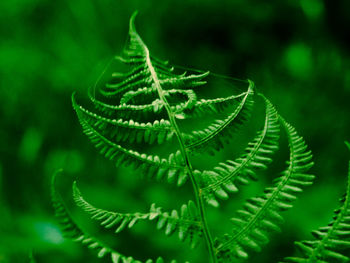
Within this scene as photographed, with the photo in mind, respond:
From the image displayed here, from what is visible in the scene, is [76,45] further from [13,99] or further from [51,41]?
[13,99]

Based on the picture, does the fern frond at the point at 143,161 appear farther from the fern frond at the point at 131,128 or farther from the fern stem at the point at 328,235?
the fern stem at the point at 328,235

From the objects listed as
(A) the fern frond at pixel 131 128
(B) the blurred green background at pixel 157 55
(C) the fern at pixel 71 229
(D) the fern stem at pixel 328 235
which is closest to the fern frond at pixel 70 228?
(C) the fern at pixel 71 229

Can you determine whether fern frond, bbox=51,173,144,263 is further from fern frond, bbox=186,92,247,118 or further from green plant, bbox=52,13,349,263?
fern frond, bbox=186,92,247,118

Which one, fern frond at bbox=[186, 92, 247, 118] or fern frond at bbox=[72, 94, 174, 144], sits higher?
fern frond at bbox=[186, 92, 247, 118]

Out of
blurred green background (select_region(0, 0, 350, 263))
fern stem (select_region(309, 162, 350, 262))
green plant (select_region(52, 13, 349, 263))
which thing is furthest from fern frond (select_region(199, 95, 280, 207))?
blurred green background (select_region(0, 0, 350, 263))

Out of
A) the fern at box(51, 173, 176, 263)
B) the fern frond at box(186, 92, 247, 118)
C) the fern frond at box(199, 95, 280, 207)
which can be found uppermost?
the fern frond at box(186, 92, 247, 118)

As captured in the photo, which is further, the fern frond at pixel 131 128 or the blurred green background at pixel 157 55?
the blurred green background at pixel 157 55
